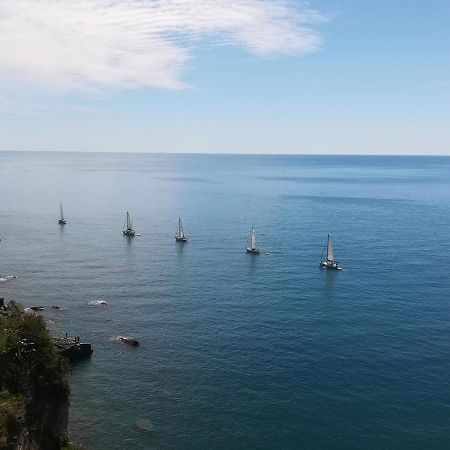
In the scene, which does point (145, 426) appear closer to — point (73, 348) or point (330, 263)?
point (73, 348)

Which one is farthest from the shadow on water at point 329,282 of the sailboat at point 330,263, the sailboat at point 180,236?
the sailboat at point 180,236

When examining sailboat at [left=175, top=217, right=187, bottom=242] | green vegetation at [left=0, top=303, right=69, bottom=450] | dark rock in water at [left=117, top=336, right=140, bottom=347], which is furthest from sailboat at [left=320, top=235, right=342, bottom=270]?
green vegetation at [left=0, top=303, right=69, bottom=450]

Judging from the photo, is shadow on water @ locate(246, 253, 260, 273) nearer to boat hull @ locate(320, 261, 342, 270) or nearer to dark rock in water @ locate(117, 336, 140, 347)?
boat hull @ locate(320, 261, 342, 270)

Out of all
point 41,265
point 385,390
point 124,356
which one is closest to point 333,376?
point 385,390

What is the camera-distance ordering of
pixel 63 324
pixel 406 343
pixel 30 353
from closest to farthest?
1. pixel 30 353
2. pixel 406 343
3. pixel 63 324

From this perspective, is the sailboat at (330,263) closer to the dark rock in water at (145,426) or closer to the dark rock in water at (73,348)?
the dark rock in water at (73,348)

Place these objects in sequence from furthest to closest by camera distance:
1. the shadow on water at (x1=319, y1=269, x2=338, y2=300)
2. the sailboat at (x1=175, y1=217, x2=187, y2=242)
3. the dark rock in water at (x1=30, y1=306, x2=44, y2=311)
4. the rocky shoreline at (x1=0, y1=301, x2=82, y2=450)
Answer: the sailboat at (x1=175, y1=217, x2=187, y2=242), the shadow on water at (x1=319, y1=269, x2=338, y2=300), the dark rock in water at (x1=30, y1=306, x2=44, y2=311), the rocky shoreline at (x1=0, y1=301, x2=82, y2=450)

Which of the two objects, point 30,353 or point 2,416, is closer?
point 2,416

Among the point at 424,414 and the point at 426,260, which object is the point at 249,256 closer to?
the point at 426,260
